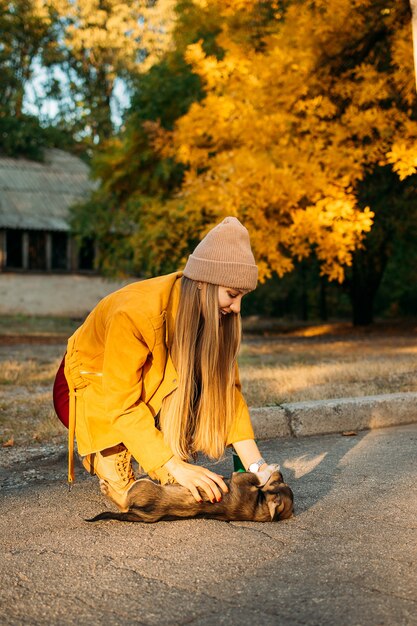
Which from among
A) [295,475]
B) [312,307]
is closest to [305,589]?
[295,475]

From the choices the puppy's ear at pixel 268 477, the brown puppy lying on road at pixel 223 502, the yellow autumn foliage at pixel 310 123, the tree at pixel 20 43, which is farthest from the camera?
the tree at pixel 20 43

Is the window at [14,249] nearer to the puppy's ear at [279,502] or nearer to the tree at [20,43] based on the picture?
the tree at [20,43]

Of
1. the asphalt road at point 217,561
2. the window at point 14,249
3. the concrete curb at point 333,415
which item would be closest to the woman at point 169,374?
the asphalt road at point 217,561

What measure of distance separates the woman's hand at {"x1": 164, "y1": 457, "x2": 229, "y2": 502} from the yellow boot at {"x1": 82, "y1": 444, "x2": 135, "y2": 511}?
0.40m

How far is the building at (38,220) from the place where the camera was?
27.8 meters

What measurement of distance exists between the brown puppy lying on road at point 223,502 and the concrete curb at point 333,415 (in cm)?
223

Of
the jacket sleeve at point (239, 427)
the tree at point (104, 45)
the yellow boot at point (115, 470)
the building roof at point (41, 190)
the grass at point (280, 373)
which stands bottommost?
the grass at point (280, 373)

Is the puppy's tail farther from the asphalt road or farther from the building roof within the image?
the building roof

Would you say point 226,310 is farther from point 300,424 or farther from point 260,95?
point 260,95

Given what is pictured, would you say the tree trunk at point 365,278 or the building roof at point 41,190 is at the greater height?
the building roof at point 41,190

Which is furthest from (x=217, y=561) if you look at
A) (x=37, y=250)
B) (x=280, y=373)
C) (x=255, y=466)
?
(x=37, y=250)

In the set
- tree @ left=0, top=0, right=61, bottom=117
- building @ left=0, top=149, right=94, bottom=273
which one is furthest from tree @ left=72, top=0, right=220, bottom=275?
tree @ left=0, top=0, right=61, bottom=117

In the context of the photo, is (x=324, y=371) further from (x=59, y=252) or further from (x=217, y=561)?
(x=59, y=252)

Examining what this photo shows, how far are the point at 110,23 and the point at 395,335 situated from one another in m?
24.2
